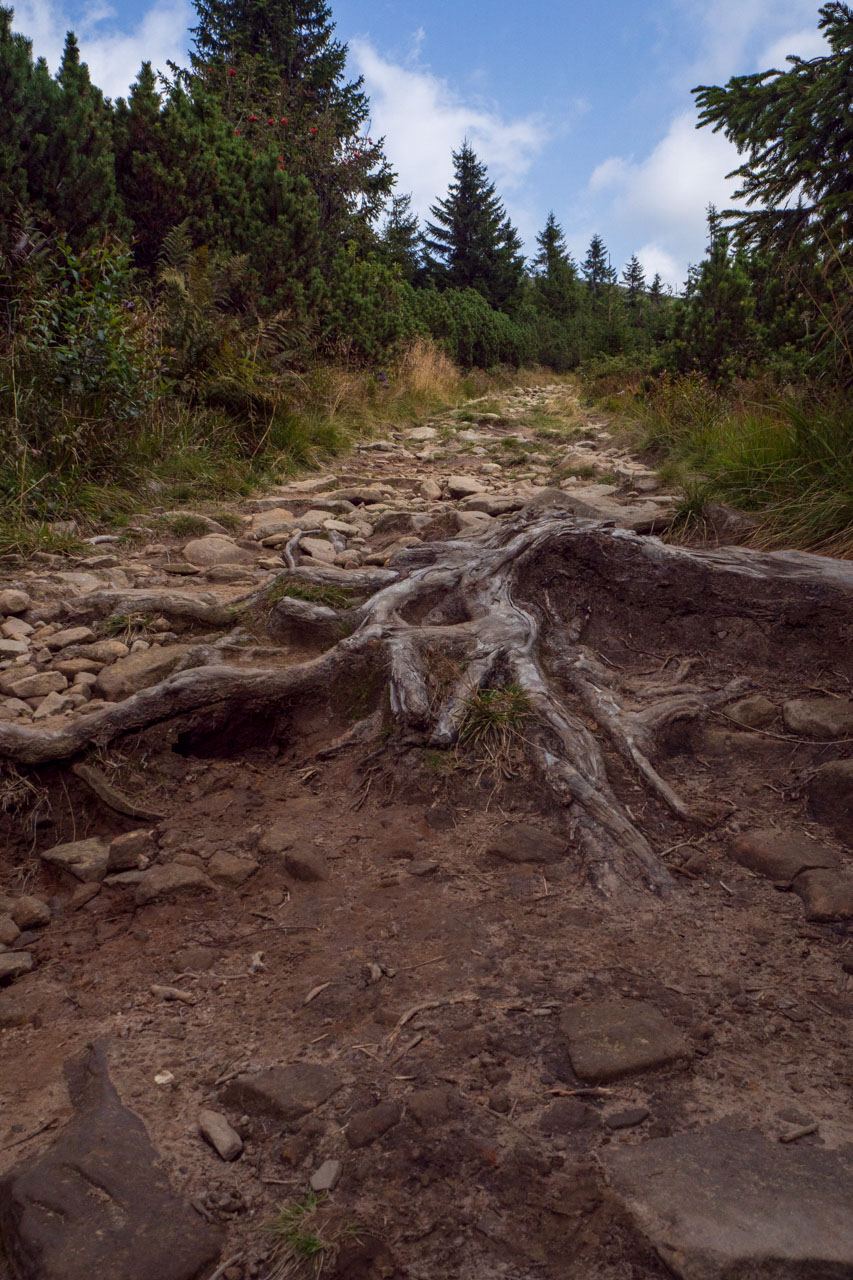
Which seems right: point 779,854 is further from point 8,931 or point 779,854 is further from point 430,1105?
point 8,931

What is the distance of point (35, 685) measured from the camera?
10.7 feet

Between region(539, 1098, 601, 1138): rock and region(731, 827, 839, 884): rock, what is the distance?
40.3 inches

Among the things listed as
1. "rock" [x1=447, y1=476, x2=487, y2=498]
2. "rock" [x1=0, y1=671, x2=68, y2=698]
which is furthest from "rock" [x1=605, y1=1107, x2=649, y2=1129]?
"rock" [x1=447, y1=476, x2=487, y2=498]

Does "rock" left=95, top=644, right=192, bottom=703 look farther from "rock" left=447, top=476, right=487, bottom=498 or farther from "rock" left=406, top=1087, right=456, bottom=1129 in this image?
"rock" left=447, top=476, right=487, bottom=498

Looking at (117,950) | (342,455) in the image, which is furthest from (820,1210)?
(342,455)

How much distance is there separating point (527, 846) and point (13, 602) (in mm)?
2856

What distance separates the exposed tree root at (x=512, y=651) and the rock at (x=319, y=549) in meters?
0.83

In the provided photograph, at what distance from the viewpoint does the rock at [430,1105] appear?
144cm

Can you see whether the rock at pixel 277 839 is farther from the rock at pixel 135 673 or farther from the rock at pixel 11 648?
the rock at pixel 11 648

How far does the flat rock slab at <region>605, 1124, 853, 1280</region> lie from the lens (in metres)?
1.13

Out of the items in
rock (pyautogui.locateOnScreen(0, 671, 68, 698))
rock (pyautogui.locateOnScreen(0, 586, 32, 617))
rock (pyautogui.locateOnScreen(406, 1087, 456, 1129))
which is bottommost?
rock (pyautogui.locateOnScreen(406, 1087, 456, 1129))

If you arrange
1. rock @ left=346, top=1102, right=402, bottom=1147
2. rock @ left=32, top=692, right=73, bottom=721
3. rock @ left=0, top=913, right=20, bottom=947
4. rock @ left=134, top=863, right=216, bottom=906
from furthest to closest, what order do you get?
1. rock @ left=32, top=692, right=73, bottom=721
2. rock @ left=134, top=863, right=216, bottom=906
3. rock @ left=0, top=913, right=20, bottom=947
4. rock @ left=346, top=1102, right=402, bottom=1147

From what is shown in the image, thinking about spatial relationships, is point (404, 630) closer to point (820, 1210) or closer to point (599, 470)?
point (820, 1210)

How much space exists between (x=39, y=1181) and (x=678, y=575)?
9.93 feet
